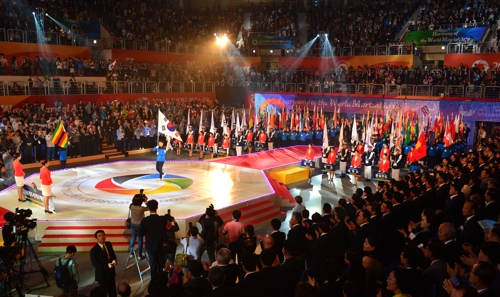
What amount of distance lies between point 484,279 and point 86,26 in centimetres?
3140

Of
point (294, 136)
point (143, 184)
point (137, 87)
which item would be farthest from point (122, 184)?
point (137, 87)

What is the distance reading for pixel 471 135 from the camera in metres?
27.3

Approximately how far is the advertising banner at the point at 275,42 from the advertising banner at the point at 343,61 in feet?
3.94

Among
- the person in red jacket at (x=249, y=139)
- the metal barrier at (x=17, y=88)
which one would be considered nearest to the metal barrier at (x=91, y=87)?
the metal barrier at (x=17, y=88)

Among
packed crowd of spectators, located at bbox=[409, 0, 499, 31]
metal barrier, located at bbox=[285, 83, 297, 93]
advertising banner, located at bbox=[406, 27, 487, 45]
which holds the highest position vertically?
packed crowd of spectators, located at bbox=[409, 0, 499, 31]

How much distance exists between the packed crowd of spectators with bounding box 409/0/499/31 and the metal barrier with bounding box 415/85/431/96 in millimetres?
6914

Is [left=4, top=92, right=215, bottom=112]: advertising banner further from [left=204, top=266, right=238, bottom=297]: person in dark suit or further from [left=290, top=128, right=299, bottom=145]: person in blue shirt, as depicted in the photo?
[left=204, top=266, right=238, bottom=297]: person in dark suit

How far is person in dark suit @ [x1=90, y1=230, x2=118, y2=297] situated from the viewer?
25.5ft

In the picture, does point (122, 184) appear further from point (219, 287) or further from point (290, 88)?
point (290, 88)

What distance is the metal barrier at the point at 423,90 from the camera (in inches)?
1115

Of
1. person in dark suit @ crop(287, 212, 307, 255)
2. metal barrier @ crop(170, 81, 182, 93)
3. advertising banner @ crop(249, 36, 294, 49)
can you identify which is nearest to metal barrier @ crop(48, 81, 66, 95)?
metal barrier @ crop(170, 81, 182, 93)

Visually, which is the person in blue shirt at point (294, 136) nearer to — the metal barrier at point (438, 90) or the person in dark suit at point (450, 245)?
the metal barrier at point (438, 90)

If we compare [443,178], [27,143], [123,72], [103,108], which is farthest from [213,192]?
[123,72]

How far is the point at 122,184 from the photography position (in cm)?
1694
